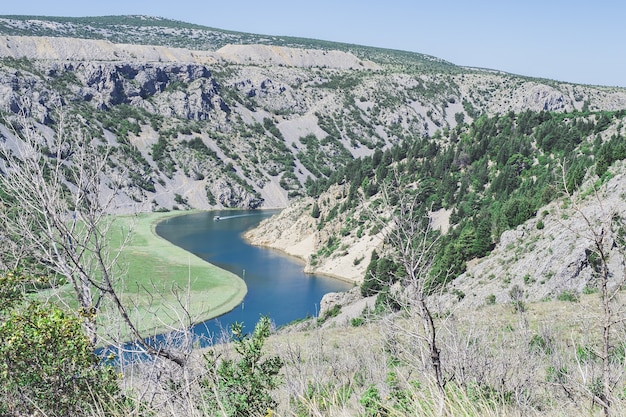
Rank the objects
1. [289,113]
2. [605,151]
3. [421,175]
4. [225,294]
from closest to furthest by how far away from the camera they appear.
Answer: [605,151] < [225,294] < [421,175] < [289,113]

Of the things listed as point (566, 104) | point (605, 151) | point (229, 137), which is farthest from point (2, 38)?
point (566, 104)

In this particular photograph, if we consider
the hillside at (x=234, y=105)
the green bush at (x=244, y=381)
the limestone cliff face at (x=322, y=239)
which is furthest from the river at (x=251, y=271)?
the green bush at (x=244, y=381)

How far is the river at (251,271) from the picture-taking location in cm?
4891

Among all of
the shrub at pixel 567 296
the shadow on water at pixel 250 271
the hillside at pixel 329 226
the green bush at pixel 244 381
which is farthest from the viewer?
the shadow on water at pixel 250 271

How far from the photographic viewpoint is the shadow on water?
4856cm

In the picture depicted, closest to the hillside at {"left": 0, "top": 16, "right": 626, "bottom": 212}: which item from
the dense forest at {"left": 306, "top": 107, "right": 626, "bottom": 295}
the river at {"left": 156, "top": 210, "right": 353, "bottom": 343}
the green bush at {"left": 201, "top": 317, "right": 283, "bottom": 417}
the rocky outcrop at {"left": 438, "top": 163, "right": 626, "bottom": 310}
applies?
the river at {"left": 156, "top": 210, "right": 353, "bottom": 343}

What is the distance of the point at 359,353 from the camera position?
1994 cm

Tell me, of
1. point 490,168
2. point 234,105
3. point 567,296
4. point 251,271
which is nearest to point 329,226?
point 251,271

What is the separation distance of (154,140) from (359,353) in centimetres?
11836

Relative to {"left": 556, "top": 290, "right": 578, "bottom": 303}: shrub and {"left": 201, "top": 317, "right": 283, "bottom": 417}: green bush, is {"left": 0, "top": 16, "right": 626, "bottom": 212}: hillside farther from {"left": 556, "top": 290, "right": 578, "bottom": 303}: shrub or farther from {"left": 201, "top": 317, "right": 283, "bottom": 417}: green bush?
{"left": 201, "top": 317, "right": 283, "bottom": 417}: green bush

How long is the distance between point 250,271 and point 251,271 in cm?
13

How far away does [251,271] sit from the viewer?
6400cm

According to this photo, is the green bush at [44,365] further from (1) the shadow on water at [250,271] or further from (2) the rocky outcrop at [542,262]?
(1) the shadow on water at [250,271]

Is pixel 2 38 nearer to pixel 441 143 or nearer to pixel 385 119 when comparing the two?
pixel 385 119
